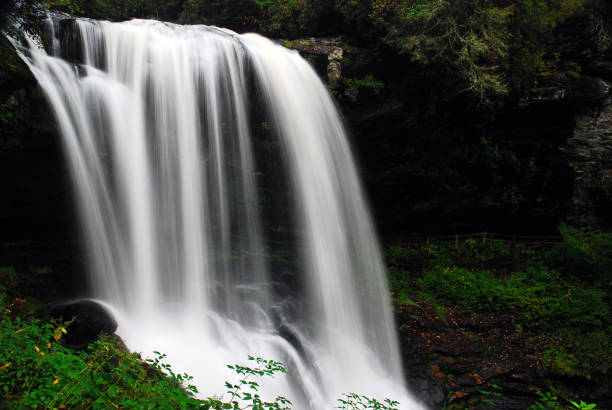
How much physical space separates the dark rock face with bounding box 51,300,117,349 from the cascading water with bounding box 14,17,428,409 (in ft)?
2.45

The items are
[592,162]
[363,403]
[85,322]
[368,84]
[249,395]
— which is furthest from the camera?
[592,162]

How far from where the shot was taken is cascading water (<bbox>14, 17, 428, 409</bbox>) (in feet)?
22.7

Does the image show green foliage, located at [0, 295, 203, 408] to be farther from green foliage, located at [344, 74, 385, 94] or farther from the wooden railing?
the wooden railing

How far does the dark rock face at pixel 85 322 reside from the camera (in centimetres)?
551

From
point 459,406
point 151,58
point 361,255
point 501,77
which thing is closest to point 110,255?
point 151,58

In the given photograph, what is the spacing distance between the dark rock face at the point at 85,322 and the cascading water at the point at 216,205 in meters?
0.75

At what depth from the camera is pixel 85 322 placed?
561cm

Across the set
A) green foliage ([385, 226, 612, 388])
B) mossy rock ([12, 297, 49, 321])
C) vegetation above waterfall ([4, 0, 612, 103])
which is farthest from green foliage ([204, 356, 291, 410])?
vegetation above waterfall ([4, 0, 612, 103])

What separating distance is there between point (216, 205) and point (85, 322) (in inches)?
144

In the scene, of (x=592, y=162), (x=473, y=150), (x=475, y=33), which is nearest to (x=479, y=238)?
(x=473, y=150)

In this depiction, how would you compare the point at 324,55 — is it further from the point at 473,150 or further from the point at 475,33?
the point at 473,150

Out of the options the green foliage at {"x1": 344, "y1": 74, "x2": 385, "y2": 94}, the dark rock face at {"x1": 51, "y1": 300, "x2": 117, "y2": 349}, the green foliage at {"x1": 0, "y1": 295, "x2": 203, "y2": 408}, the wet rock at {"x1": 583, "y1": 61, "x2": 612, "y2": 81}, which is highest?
the wet rock at {"x1": 583, "y1": 61, "x2": 612, "y2": 81}

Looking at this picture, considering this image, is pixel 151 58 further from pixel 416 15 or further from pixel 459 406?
pixel 459 406

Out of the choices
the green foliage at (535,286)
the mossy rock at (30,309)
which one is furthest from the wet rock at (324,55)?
the mossy rock at (30,309)
